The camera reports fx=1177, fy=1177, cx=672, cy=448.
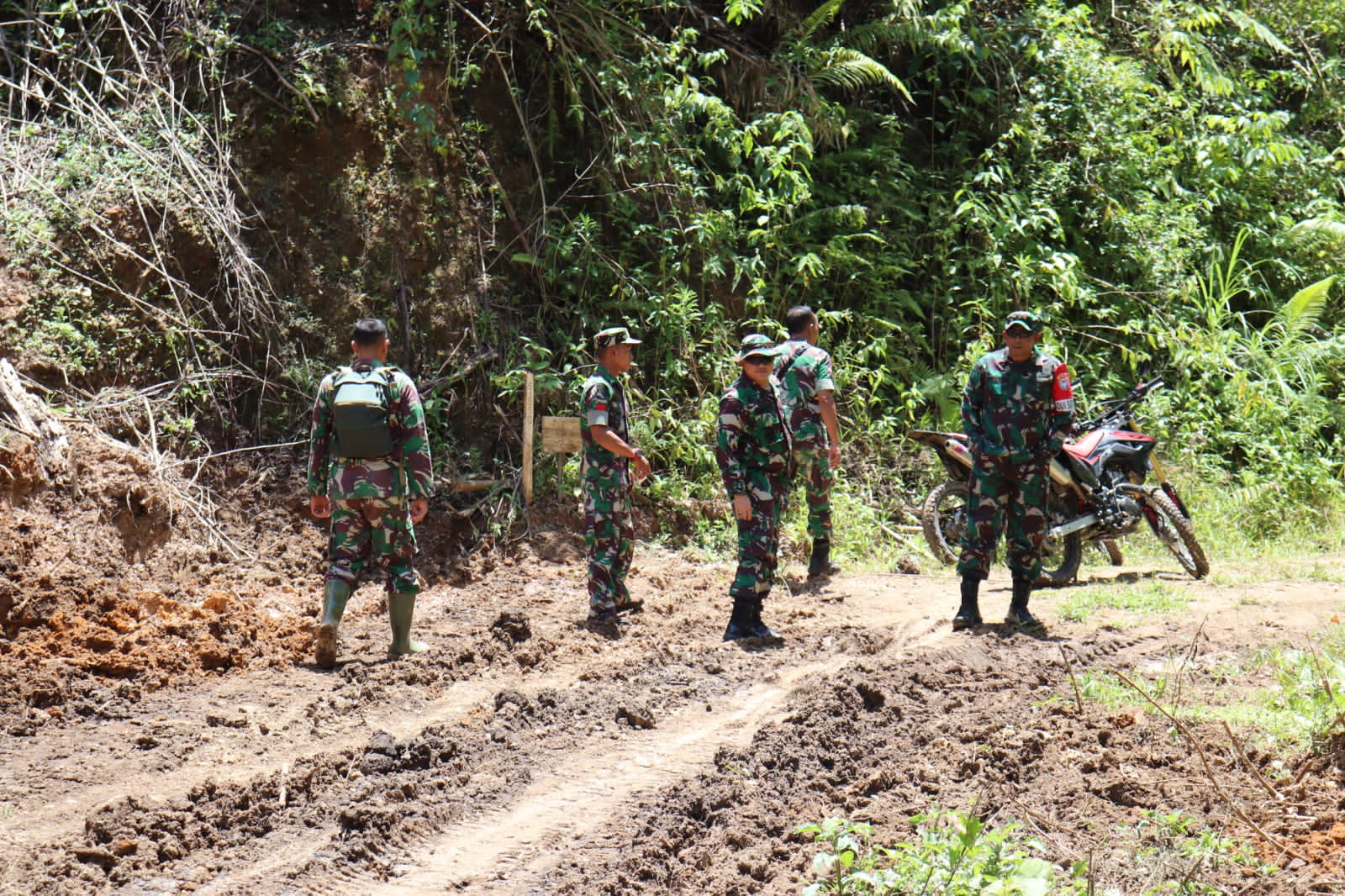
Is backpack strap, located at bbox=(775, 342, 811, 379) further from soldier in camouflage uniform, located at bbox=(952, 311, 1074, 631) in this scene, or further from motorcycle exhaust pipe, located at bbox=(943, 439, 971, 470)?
soldier in camouflage uniform, located at bbox=(952, 311, 1074, 631)

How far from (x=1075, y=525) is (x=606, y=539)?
11.3 ft

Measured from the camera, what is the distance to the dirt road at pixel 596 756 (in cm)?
427

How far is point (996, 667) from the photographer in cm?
627

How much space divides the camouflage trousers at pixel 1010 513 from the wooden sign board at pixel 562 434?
3.37m

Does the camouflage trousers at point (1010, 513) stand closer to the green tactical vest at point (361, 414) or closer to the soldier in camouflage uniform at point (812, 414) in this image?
the soldier in camouflage uniform at point (812, 414)

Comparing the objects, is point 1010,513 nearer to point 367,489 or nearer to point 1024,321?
point 1024,321

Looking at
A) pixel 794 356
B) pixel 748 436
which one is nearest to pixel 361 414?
pixel 748 436

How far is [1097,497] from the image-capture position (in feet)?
28.0

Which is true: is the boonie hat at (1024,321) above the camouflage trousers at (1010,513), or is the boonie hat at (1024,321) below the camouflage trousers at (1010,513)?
above

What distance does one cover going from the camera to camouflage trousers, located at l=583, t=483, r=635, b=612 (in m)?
7.57

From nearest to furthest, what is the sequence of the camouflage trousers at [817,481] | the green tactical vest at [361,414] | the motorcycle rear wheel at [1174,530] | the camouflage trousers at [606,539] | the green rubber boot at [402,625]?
the green tactical vest at [361,414] < the green rubber boot at [402,625] < the camouflage trousers at [606,539] < the motorcycle rear wheel at [1174,530] < the camouflage trousers at [817,481]

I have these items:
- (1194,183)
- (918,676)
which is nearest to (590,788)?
(918,676)

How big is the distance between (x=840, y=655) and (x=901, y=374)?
5.36m

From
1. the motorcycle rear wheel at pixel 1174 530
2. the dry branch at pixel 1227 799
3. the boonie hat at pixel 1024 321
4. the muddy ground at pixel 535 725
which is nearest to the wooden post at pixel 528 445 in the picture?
the muddy ground at pixel 535 725
